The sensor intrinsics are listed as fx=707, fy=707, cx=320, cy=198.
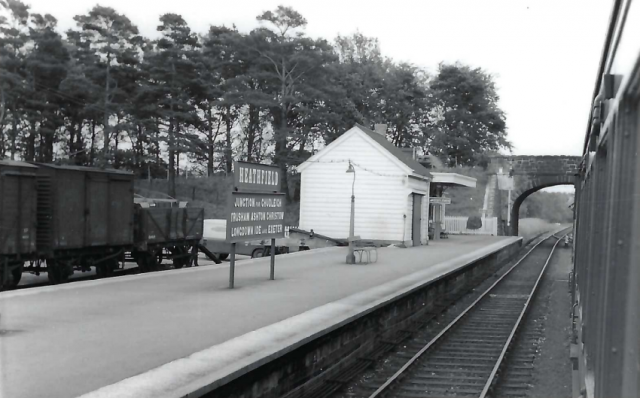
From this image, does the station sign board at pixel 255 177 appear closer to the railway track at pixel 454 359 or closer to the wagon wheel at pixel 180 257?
the railway track at pixel 454 359

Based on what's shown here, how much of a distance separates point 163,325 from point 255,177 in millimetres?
5298

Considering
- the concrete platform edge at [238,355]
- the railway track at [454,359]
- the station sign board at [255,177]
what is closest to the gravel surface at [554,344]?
the railway track at [454,359]

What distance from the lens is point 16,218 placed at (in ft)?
48.1

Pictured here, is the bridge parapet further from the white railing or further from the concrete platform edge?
the concrete platform edge

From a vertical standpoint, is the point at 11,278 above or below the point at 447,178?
below

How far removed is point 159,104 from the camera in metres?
45.6

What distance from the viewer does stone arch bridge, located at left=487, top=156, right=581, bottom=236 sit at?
4966 centimetres

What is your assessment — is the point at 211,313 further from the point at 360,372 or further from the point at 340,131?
the point at 340,131

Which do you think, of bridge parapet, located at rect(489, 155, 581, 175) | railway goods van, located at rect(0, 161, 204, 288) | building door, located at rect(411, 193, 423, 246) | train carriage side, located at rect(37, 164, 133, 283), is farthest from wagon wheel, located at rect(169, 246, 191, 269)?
bridge parapet, located at rect(489, 155, 581, 175)

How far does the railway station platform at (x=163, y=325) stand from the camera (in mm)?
6305

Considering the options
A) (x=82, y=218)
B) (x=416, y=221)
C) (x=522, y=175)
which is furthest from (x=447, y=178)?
(x=82, y=218)

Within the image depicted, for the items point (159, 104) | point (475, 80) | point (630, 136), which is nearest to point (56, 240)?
point (630, 136)

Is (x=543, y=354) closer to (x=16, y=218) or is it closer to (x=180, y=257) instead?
(x=16, y=218)

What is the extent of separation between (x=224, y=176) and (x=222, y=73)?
9.06 m
